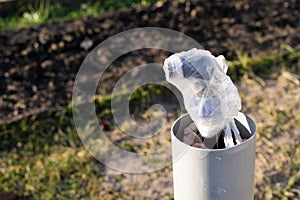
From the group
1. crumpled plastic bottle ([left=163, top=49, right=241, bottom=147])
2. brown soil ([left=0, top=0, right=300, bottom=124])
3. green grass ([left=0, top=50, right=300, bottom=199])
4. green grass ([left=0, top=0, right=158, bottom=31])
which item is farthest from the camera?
green grass ([left=0, top=0, right=158, bottom=31])

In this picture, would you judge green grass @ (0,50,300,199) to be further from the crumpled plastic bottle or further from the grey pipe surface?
the crumpled plastic bottle

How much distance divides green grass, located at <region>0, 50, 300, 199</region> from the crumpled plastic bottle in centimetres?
108

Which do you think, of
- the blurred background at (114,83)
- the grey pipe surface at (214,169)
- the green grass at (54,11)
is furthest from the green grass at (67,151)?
the green grass at (54,11)

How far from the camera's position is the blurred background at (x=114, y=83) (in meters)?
3.46

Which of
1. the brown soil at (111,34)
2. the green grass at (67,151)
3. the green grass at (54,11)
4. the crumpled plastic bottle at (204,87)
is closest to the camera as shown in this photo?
the crumpled plastic bottle at (204,87)

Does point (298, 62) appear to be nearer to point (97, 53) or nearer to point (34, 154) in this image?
point (97, 53)

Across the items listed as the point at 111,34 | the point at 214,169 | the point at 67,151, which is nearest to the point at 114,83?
the point at 111,34

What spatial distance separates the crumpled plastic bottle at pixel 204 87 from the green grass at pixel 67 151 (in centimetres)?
108

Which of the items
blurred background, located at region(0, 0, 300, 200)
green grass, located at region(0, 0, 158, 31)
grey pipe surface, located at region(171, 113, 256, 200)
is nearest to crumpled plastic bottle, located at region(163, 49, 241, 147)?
grey pipe surface, located at region(171, 113, 256, 200)

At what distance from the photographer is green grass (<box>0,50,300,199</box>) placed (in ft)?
11.2

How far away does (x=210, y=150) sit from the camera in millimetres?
2250

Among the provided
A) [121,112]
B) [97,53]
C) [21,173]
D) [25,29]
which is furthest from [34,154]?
[25,29]

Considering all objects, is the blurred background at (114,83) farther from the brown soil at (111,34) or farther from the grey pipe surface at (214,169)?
the grey pipe surface at (214,169)

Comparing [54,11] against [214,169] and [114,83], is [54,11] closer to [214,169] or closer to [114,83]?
[114,83]
